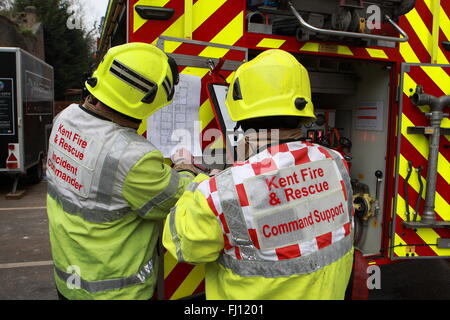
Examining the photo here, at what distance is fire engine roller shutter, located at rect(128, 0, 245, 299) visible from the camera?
2.23 metres

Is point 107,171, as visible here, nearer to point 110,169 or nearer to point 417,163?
point 110,169

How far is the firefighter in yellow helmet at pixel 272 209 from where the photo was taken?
141cm

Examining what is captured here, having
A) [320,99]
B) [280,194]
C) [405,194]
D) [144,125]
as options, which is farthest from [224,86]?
[320,99]

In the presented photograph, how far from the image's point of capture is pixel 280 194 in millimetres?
1418

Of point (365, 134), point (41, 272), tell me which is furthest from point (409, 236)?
point (41, 272)

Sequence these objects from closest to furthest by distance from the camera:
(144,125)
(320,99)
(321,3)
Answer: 1. (144,125)
2. (321,3)
3. (320,99)

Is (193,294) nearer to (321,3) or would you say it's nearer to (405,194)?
(405,194)

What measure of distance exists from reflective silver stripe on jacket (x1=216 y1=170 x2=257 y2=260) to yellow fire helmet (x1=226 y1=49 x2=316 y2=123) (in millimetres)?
261

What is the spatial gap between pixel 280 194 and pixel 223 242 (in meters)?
0.27

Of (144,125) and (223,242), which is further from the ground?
(144,125)

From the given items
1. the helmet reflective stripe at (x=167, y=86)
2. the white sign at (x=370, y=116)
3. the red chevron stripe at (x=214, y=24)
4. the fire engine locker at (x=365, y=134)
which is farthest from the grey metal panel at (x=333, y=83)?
the helmet reflective stripe at (x=167, y=86)

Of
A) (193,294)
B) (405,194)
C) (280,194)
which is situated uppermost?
(280,194)

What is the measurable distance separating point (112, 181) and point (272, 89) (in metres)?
0.73

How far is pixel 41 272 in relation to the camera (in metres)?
4.32
